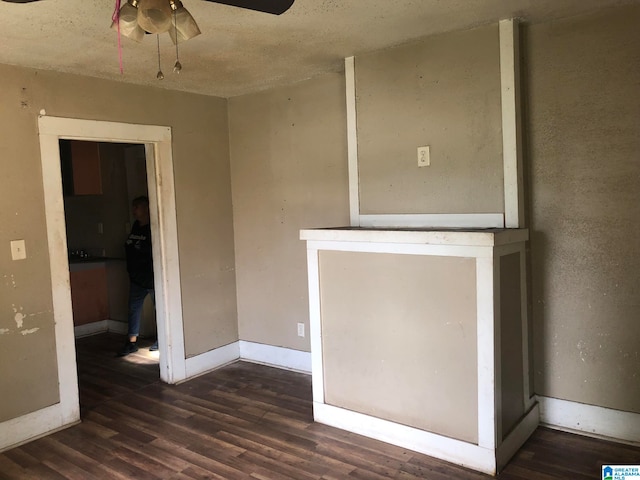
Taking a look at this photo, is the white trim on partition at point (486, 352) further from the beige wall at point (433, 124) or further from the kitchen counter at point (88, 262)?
the kitchen counter at point (88, 262)

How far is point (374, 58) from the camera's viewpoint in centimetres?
304

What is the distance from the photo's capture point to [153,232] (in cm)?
376

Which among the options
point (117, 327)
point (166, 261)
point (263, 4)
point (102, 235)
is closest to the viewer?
point (263, 4)

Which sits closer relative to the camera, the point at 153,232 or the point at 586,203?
the point at 586,203

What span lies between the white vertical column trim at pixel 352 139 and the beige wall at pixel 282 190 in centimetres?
33

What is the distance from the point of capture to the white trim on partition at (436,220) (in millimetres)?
2709

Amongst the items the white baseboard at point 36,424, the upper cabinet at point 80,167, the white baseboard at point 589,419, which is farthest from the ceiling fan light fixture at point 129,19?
the upper cabinet at point 80,167

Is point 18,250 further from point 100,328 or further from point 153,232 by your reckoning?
point 100,328

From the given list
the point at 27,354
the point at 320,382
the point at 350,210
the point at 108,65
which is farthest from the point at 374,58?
the point at 27,354

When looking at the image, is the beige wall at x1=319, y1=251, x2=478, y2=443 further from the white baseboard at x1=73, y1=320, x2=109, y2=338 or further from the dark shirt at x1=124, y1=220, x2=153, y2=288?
the white baseboard at x1=73, y1=320, x2=109, y2=338

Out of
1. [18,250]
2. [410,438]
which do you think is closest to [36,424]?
[18,250]

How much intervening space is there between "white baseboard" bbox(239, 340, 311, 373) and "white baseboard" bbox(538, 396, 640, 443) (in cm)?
173

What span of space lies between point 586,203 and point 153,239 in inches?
114

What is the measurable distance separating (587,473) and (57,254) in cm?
Answer: 317
